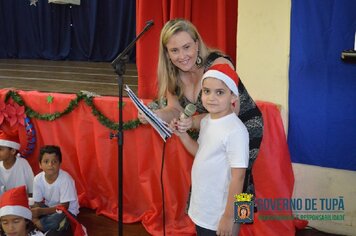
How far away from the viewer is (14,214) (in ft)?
7.49

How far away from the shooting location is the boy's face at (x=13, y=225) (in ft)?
7.39

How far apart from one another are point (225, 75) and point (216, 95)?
9cm

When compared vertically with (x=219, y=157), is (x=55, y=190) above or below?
below

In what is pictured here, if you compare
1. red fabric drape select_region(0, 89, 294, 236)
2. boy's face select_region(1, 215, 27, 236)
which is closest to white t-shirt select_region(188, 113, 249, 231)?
red fabric drape select_region(0, 89, 294, 236)

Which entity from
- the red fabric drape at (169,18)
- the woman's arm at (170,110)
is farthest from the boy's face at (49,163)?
the woman's arm at (170,110)

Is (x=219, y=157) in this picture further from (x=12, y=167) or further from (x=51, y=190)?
(x=12, y=167)

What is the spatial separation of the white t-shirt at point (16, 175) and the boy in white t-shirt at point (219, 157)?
1775 millimetres

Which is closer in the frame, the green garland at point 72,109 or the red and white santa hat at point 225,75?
the red and white santa hat at point 225,75

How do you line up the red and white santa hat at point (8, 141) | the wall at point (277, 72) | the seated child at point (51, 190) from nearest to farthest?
the wall at point (277, 72), the seated child at point (51, 190), the red and white santa hat at point (8, 141)

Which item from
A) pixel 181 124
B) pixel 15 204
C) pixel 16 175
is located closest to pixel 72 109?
pixel 16 175

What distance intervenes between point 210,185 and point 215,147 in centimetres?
16

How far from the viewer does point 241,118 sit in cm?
184

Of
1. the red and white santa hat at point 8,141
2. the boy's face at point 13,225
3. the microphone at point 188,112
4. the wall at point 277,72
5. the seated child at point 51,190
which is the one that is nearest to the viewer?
the microphone at point 188,112

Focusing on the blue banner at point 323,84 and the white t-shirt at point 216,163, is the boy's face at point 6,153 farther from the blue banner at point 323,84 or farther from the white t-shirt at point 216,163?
the blue banner at point 323,84
